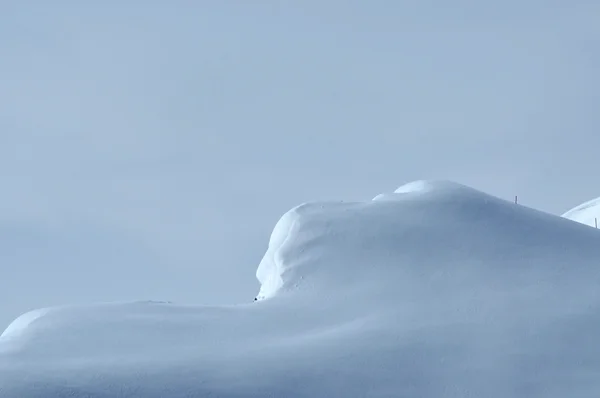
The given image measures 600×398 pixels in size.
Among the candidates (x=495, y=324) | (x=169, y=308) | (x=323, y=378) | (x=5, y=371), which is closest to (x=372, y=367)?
(x=323, y=378)

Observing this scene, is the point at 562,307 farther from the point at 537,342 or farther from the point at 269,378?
the point at 269,378

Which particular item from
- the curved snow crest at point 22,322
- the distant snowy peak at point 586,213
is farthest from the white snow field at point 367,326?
the distant snowy peak at point 586,213

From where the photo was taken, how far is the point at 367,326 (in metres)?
14.2

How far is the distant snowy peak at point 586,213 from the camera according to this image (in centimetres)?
3472

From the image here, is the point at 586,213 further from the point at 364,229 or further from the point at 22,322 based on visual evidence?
the point at 22,322

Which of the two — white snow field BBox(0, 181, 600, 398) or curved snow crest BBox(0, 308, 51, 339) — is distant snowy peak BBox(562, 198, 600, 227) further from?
curved snow crest BBox(0, 308, 51, 339)

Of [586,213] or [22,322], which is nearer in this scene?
[22,322]

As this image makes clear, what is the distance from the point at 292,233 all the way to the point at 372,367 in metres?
4.19

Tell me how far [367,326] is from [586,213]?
23.7 meters

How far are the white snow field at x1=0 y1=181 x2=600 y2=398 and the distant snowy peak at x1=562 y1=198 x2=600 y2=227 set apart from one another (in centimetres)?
1780

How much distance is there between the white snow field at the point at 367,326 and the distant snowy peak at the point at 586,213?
17800 millimetres

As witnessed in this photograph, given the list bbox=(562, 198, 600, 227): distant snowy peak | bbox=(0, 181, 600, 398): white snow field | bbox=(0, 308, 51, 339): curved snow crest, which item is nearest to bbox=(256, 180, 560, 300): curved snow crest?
bbox=(0, 181, 600, 398): white snow field

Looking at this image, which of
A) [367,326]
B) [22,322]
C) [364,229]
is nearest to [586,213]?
[364,229]

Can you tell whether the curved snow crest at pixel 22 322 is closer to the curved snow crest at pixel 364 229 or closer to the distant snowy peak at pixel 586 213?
the curved snow crest at pixel 364 229
